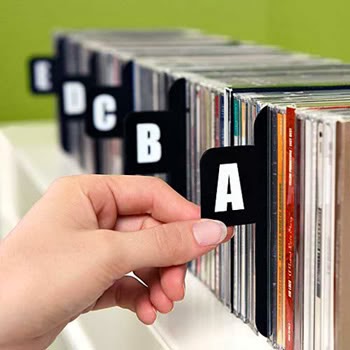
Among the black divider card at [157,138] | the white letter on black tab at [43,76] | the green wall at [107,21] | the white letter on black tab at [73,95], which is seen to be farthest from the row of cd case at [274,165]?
the green wall at [107,21]

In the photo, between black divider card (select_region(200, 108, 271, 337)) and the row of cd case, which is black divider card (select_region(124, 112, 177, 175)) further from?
black divider card (select_region(200, 108, 271, 337))

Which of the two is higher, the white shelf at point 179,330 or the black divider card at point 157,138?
the black divider card at point 157,138

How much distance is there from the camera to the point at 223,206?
76 centimetres

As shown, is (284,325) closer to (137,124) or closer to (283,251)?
(283,251)

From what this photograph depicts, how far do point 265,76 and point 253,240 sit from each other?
0.81 feet

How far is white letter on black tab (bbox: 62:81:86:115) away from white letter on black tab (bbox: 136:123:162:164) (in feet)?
1.63

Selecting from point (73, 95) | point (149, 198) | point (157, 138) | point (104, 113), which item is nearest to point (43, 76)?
point (73, 95)

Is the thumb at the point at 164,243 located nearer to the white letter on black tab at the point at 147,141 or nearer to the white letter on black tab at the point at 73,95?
the white letter on black tab at the point at 147,141

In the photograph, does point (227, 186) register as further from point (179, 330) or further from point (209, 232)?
point (179, 330)

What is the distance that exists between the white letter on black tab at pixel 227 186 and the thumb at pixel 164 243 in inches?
0.8

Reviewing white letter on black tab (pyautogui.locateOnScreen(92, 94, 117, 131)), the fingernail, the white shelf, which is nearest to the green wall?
white letter on black tab (pyautogui.locateOnScreen(92, 94, 117, 131))

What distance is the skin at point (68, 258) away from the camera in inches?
25.9

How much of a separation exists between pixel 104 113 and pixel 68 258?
59 centimetres

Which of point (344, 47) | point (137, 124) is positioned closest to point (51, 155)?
point (137, 124)
